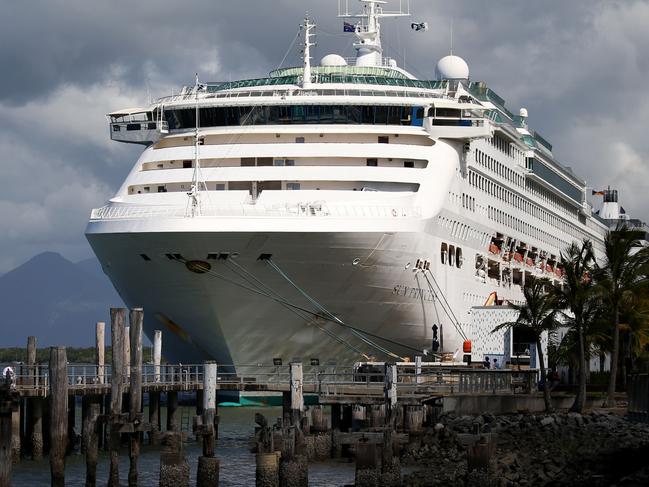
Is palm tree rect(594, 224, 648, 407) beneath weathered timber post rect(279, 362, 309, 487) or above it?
above

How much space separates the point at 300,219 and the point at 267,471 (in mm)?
14760

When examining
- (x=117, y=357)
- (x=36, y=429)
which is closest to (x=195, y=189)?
(x=36, y=429)

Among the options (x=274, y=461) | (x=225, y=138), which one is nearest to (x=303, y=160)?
(x=225, y=138)

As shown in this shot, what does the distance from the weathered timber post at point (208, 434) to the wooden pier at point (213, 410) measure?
0.02 m

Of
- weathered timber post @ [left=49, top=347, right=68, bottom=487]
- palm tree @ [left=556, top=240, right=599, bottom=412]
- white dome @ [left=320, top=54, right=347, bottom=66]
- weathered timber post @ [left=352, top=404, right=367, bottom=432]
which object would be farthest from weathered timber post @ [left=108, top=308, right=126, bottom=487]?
white dome @ [left=320, top=54, right=347, bottom=66]

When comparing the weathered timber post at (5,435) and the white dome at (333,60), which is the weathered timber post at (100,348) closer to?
the weathered timber post at (5,435)

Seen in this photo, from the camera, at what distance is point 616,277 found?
41.0 metres

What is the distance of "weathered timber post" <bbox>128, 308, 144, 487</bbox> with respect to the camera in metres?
29.9

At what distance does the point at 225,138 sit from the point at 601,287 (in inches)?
536

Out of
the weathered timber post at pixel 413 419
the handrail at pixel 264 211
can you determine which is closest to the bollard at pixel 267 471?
the weathered timber post at pixel 413 419

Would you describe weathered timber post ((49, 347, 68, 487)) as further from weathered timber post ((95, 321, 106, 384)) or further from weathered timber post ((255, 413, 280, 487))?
weathered timber post ((95, 321, 106, 384))

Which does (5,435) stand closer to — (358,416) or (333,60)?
(358,416)

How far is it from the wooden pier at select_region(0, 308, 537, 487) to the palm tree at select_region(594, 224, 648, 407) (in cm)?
244

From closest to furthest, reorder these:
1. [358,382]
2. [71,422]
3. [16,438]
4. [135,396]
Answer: [135,396]
[16,438]
[71,422]
[358,382]
